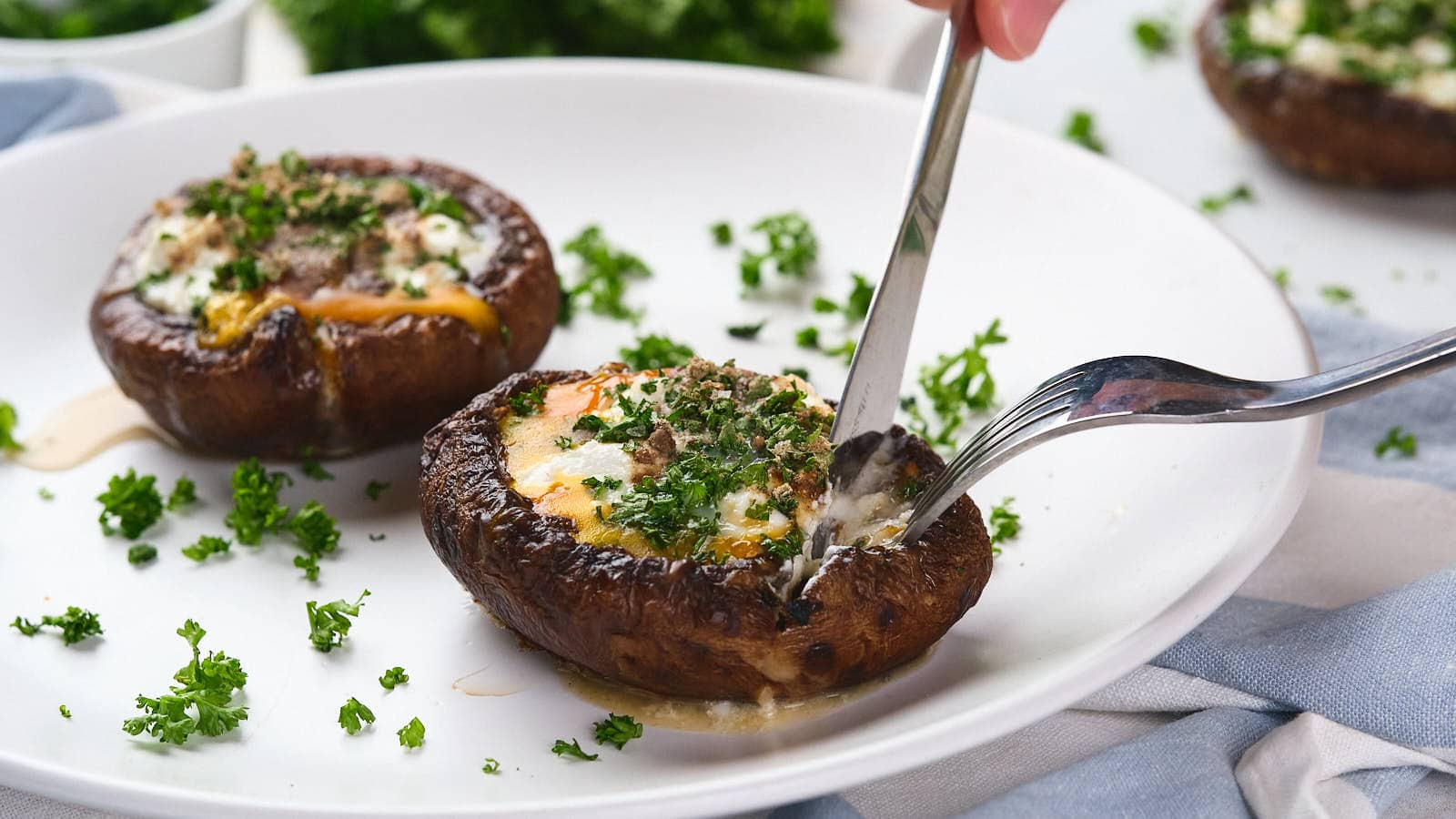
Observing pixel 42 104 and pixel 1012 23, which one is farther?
pixel 42 104

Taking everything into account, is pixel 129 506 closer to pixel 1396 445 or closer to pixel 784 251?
pixel 784 251

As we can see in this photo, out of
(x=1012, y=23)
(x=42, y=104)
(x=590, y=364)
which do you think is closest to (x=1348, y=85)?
(x=1012, y=23)

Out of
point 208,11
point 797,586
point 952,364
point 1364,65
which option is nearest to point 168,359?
point 797,586

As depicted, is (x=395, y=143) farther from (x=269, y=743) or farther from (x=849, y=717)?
(x=849, y=717)

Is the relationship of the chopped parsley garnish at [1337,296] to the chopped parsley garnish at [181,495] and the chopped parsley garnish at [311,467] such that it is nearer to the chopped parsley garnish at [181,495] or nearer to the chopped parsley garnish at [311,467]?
the chopped parsley garnish at [311,467]

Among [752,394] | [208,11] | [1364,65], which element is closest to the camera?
[752,394]

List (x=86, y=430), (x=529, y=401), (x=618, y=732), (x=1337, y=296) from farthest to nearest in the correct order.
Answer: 1. (x=1337, y=296)
2. (x=86, y=430)
3. (x=529, y=401)
4. (x=618, y=732)
